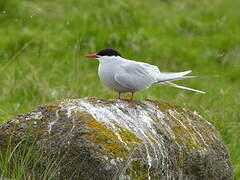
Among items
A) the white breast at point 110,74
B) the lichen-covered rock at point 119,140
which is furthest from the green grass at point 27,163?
the white breast at point 110,74

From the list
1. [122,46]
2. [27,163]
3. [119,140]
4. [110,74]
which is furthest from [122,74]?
[122,46]

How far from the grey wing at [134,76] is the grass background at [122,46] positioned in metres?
1.56

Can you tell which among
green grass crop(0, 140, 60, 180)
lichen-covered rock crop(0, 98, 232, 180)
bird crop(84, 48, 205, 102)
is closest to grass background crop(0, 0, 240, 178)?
bird crop(84, 48, 205, 102)

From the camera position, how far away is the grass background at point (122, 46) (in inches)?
264

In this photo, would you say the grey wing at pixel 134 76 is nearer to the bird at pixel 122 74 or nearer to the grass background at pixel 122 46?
the bird at pixel 122 74

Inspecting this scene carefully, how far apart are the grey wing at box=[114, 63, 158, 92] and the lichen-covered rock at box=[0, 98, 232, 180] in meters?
0.15

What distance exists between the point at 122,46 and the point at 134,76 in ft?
15.5

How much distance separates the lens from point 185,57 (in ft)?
32.3

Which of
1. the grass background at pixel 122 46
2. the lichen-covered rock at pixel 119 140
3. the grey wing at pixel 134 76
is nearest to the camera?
the lichen-covered rock at pixel 119 140

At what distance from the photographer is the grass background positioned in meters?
6.71

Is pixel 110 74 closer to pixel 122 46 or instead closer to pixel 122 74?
pixel 122 74

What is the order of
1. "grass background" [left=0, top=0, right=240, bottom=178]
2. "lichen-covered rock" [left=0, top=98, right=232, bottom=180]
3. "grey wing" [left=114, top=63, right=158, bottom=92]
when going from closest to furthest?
1. "lichen-covered rock" [left=0, top=98, right=232, bottom=180]
2. "grey wing" [left=114, top=63, right=158, bottom=92]
3. "grass background" [left=0, top=0, right=240, bottom=178]

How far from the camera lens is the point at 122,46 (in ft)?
30.1

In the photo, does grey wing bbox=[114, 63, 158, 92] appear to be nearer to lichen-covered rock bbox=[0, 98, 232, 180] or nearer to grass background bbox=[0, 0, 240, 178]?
lichen-covered rock bbox=[0, 98, 232, 180]
